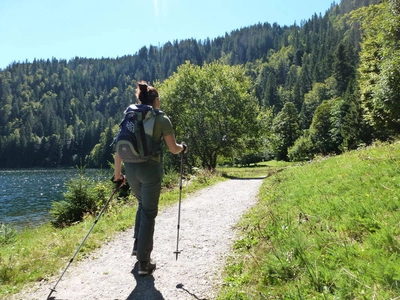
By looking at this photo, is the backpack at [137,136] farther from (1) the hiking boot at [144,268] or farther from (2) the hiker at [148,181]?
(1) the hiking boot at [144,268]

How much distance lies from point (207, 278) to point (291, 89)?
5445 inches

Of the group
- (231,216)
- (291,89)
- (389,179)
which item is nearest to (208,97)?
(231,216)

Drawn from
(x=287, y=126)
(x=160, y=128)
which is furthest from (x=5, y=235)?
(x=287, y=126)

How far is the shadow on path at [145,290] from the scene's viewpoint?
404 centimetres

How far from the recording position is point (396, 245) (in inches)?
130

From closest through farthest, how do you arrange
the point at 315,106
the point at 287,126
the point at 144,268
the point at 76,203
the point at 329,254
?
the point at 329,254 → the point at 144,268 → the point at 76,203 → the point at 287,126 → the point at 315,106

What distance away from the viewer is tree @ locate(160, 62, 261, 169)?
2816cm

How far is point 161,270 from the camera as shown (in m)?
4.87

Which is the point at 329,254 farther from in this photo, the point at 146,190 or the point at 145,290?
the point at 146,190

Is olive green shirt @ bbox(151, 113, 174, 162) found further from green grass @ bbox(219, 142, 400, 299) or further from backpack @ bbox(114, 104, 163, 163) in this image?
green grass @ bbox(219, 142, 400, 299)

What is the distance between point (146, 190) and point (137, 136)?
0.86m

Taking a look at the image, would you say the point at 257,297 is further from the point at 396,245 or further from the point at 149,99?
the point at 149,99

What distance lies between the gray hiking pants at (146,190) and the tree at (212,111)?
23755mm

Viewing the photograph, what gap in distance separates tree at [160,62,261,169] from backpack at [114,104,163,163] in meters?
23.8
